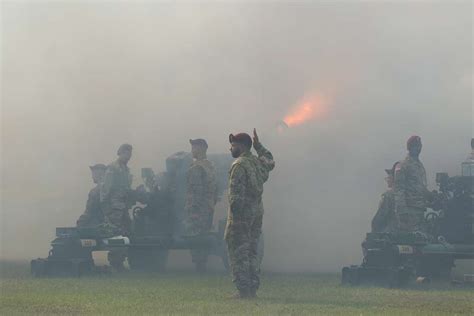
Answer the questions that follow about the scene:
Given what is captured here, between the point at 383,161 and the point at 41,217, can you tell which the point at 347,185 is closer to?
the point at 383,161

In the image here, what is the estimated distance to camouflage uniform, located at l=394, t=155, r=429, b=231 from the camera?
1032 inches

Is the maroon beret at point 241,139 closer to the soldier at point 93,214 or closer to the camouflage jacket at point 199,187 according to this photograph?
the camouflage jacket at point 199,187

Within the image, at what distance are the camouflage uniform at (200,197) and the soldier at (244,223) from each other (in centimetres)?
969

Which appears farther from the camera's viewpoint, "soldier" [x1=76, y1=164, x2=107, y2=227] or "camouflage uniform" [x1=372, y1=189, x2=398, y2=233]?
"soldier" [x1=76, y1=164, x2=107, y2=227]

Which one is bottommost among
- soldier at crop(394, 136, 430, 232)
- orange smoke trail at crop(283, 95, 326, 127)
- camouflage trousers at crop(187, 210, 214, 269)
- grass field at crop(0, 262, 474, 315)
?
grass field at crop(0, 262, 474, 315)

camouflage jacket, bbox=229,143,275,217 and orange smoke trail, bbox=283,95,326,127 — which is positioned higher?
orange smoke trail, bbox=283,95,326,127

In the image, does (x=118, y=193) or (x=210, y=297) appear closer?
(x=210, y=297)

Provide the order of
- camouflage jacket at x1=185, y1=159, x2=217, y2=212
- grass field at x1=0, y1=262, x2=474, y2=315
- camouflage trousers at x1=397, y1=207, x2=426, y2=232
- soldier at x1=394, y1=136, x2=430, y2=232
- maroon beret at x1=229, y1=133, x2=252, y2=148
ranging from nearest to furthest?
1. grass field at x1=0, y1=262, x2=474, y2=315
2. maroon beret at x1=229, y1=133, x2=252, y2=148
3. soldier at x1=394, y1=136, x2=430, y2=232
4. camouflage trousers at x1=397, y1=207, x2=426, y2=232
5. camouflage jacket at x1=185, y1=159, x2=217, y2=212

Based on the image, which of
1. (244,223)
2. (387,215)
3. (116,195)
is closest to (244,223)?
(244,223)

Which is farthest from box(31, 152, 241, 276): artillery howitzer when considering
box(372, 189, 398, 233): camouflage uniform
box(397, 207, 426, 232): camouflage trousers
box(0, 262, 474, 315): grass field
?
box(397, 207, 426, 232): camouflage trousers

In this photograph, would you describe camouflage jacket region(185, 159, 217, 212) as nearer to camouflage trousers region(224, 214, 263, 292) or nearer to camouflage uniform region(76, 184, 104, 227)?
camouflage uniform region(76, 184, 104, 227)

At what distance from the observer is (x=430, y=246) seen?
23766 mm

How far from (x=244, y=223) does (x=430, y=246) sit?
6806 millimetres

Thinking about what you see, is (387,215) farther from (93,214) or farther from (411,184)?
(93,214)
